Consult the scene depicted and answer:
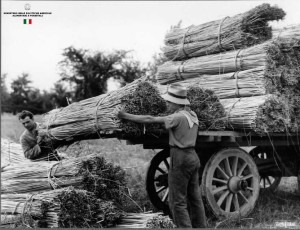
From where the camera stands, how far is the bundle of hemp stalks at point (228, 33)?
6.84 metres

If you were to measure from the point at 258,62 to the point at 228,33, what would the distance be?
96cm

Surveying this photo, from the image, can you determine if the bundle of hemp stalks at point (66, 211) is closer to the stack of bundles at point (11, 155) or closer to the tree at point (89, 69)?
the stack of bundles at point (11, 155)

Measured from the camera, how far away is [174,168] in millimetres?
4855

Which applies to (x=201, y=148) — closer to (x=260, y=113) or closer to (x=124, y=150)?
(x=260, y=113)

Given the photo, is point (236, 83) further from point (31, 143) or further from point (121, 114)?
point (31, 143)

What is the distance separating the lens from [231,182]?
6141 mm

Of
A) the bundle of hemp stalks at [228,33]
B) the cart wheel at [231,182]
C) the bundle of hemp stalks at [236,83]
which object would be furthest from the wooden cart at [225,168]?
the bundle of hemp stalks at [228,33]

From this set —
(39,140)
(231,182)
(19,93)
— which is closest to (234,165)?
(231,182)

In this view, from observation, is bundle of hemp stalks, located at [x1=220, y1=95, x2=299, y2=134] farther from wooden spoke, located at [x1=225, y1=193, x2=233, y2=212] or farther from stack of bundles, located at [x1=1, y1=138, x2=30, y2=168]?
stack of bundles, located at [x1=1, y1=138, x2=30, y2=168]

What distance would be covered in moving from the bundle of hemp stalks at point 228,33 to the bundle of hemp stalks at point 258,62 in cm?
18

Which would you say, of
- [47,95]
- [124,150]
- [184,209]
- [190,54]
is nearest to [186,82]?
[190,54]

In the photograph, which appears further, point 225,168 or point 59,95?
point 59,95

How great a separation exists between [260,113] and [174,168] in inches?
66.9

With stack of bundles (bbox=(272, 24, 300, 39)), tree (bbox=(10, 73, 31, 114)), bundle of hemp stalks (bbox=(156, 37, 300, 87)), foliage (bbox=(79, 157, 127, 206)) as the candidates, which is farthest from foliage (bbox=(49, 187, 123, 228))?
tree (bbox=(10, 73, 31, 114))
